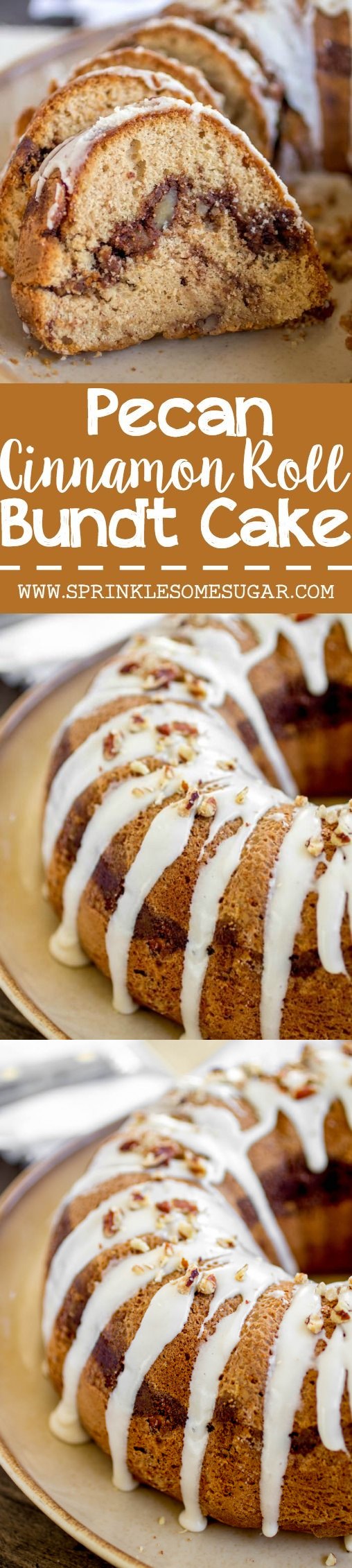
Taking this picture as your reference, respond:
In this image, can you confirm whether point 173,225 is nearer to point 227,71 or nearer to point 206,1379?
point 227,71

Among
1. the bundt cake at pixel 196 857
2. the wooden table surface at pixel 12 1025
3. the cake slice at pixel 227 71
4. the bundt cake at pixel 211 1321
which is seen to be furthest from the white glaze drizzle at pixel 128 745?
the cake slice at pixel 227 71

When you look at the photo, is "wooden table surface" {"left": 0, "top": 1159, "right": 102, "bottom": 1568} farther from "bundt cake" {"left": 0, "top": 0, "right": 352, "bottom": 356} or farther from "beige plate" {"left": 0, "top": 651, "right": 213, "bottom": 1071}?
"bundt cake" {"left": 0, "top": 0, "right": 352, "bottom": 356}

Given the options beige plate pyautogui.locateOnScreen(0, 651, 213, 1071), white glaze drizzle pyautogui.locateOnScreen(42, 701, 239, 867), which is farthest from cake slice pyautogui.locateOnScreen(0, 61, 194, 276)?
beige plate pyautogui.locateOnScreen(0, 651, 213, 1071)

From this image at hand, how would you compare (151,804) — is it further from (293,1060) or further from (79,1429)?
(79,1429)

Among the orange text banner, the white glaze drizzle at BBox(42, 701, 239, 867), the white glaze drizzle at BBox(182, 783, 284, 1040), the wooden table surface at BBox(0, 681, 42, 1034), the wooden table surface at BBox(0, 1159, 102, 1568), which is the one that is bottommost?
the wooden table surface at BBox(0, 1159, 102, 1568)

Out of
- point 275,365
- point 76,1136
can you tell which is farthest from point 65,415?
point 76,1136

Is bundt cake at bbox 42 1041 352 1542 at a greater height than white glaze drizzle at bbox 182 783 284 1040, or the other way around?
white glaze drizzle at bbox 182 783 284 1040

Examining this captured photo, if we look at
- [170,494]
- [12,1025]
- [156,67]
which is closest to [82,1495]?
[12,1025]
